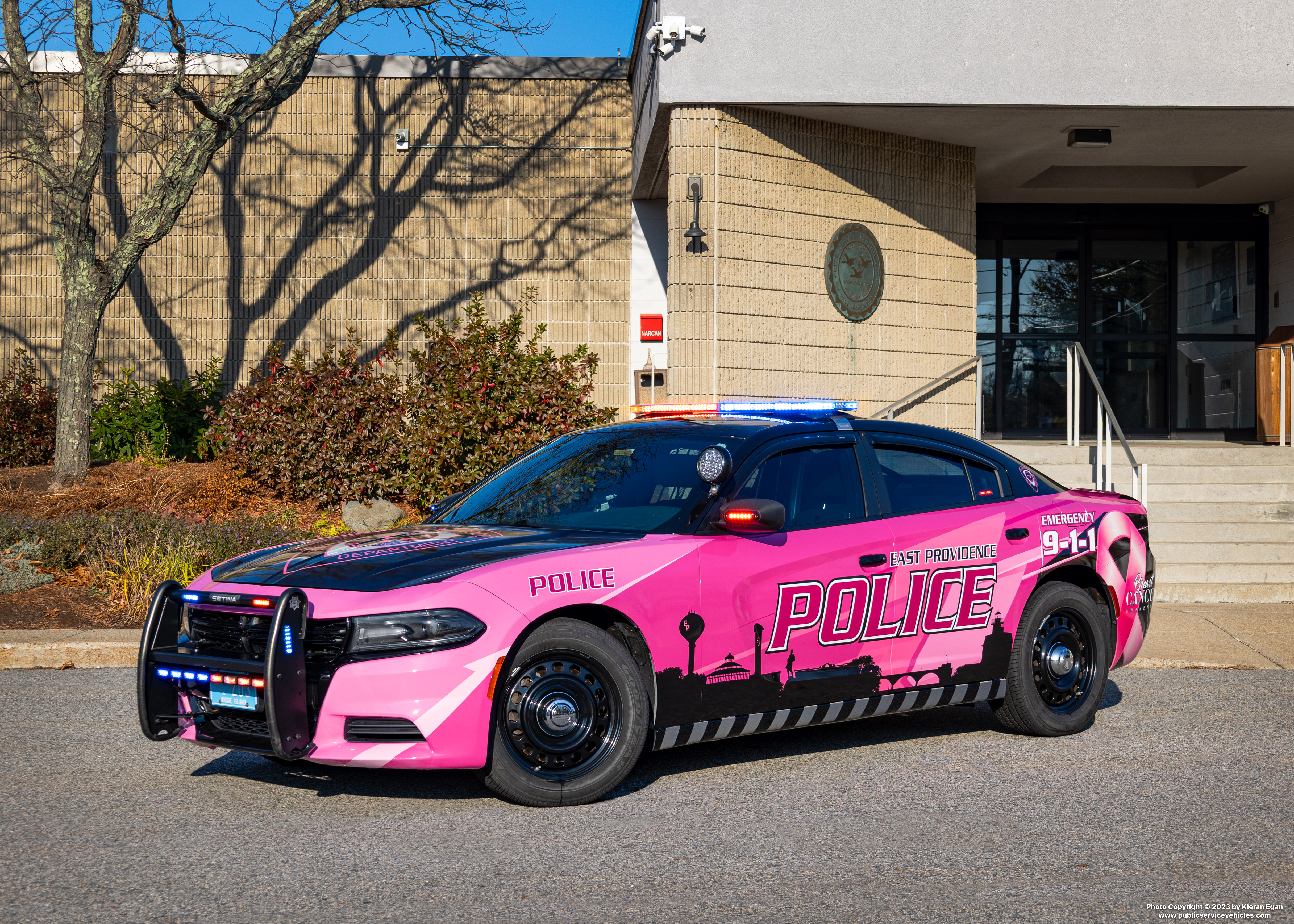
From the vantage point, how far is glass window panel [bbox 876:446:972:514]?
5996 mm

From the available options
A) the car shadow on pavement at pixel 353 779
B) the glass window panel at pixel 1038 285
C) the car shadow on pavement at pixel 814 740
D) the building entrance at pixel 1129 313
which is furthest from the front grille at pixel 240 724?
the glass window panel at pixel 1038 285

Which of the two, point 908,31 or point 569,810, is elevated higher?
point 908,31

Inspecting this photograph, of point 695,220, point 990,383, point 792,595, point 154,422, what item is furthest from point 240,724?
point 990,383

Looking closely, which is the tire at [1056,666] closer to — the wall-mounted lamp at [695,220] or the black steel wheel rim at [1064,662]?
the black steel wheel rim at [1064,662]

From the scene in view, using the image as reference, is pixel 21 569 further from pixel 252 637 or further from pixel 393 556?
pixel 393 556

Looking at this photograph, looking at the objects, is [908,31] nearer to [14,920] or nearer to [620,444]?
[620,444]

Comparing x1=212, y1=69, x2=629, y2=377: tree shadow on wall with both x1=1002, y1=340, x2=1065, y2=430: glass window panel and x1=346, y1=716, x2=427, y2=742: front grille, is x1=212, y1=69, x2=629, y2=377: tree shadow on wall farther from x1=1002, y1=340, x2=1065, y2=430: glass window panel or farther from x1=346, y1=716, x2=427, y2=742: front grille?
x1=346, y1=716, x2=427, y2=742: front grille

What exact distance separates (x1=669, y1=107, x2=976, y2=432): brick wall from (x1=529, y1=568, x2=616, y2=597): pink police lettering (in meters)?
8.11

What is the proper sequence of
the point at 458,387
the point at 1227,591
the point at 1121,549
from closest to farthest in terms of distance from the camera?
1. the point at 1121,549
2. the point at 1227,591
3. the point at 458,387

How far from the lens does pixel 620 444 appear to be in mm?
6039

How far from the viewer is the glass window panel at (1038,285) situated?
18094 millimetres

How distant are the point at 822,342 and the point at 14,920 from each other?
11.0 meters

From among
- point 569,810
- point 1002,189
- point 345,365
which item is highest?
point 1002,189

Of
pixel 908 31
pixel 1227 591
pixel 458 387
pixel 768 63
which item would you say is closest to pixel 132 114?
pixel 458 387
